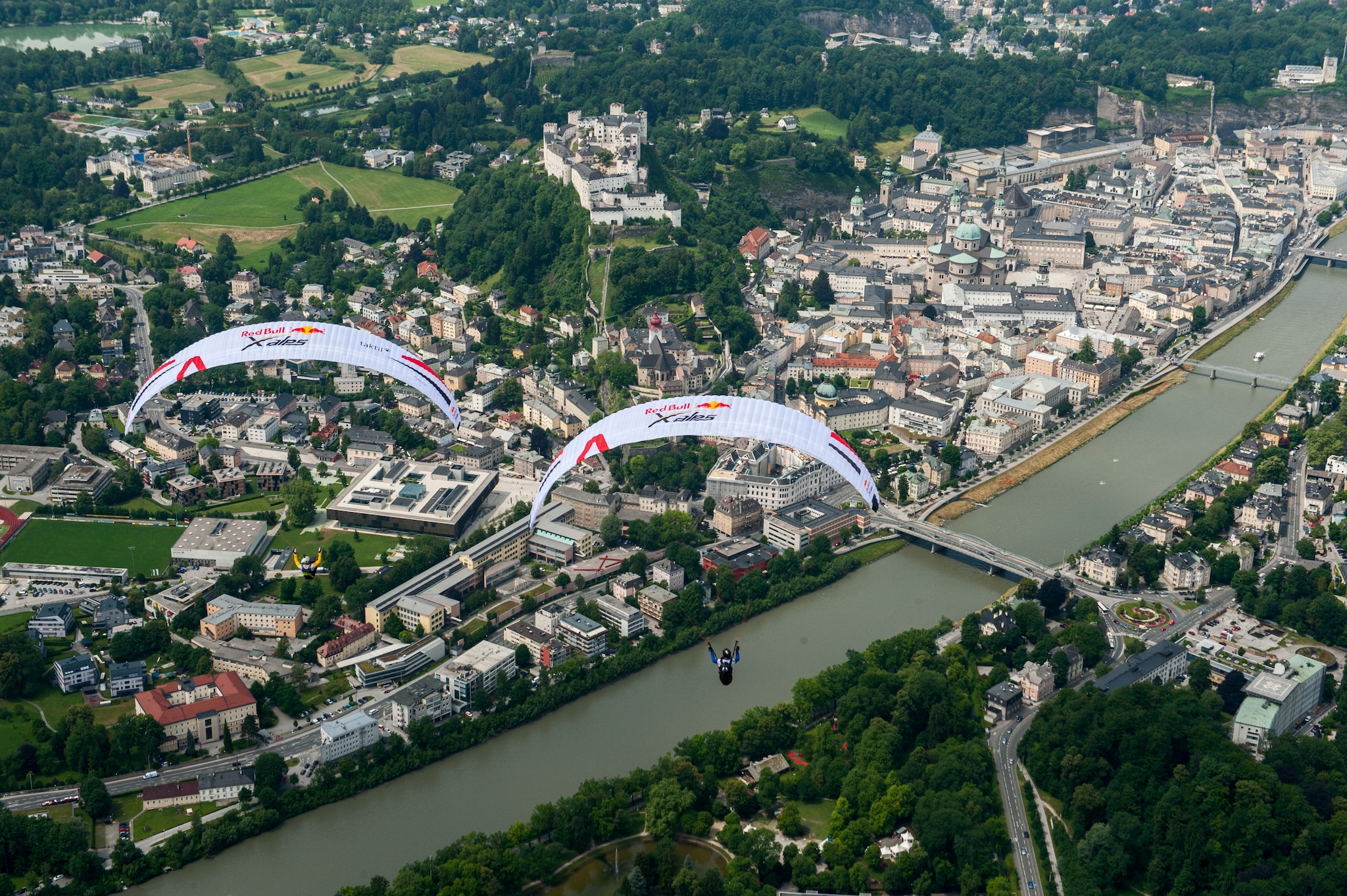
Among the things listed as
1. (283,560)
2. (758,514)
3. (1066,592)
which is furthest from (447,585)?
(1066,592)

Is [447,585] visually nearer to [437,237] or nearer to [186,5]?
[437,237]

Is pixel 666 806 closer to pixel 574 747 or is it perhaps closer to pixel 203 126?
pixel 574 747

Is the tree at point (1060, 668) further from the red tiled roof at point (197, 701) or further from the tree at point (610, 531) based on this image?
the red tiled roof at point (197, 701)

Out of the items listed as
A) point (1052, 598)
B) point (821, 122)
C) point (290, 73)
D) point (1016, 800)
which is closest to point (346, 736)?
point (1016, 800)

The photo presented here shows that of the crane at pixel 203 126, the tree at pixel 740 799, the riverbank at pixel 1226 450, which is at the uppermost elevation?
the crane at pixel 203 126

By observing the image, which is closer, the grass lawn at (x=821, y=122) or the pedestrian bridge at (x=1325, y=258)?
the pedestrian bridge at (x=1325, y=258)

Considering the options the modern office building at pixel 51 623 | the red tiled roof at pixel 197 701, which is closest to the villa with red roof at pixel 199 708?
the red tiled roof at pixel 197 701

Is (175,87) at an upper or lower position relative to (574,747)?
upper
